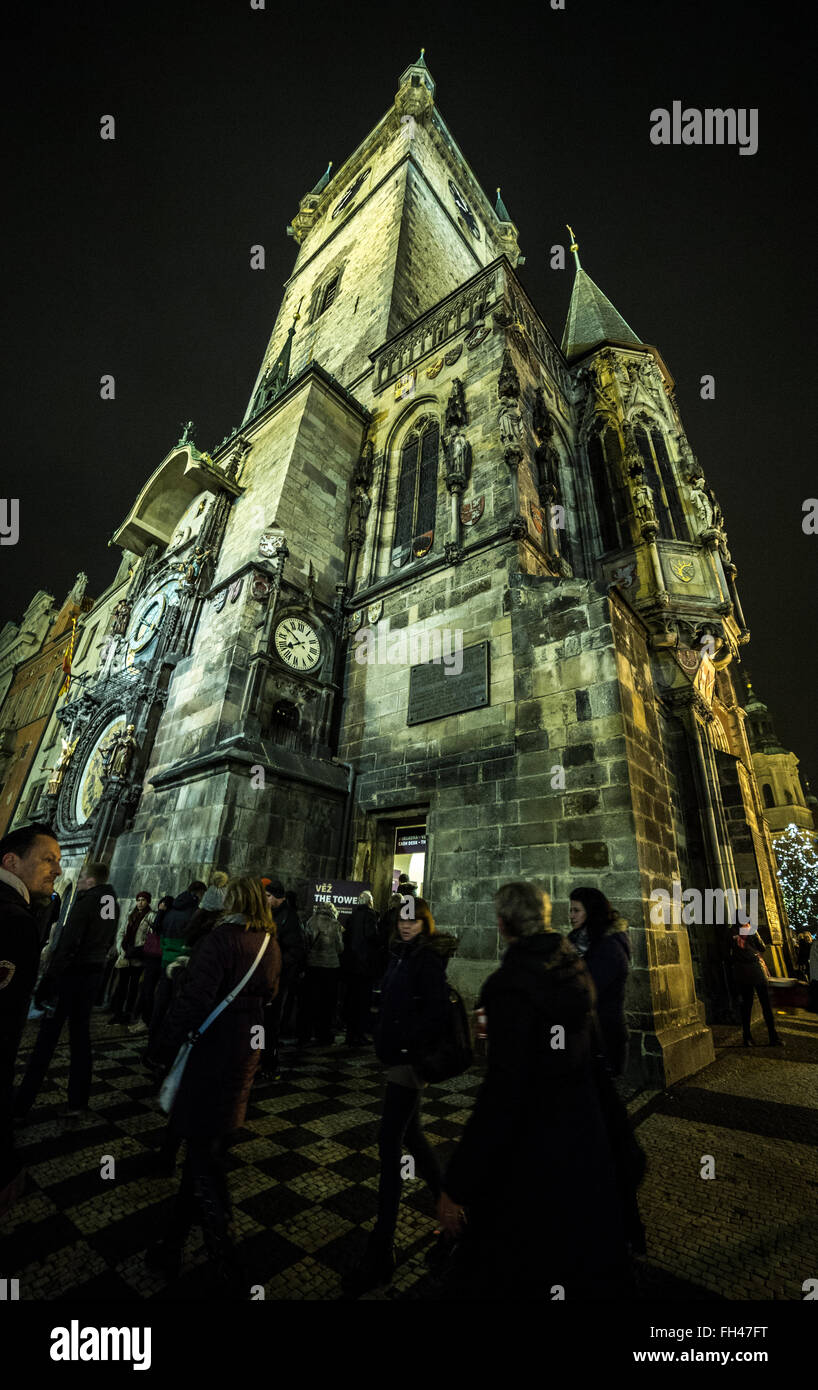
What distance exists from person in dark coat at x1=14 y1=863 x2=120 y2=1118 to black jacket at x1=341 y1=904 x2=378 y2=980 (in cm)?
331

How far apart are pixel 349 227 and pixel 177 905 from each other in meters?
30.6

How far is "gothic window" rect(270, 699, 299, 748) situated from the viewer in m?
10.6

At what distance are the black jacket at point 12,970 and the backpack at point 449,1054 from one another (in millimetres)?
1740

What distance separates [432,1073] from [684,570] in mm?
13236

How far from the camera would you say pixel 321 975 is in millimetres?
6844

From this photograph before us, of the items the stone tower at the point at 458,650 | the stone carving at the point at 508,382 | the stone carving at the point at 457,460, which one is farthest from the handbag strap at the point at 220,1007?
the stone carving at the point at 508,382

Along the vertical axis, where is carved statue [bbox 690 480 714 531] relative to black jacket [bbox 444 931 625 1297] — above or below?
above

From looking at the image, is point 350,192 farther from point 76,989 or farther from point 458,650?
point 76,989

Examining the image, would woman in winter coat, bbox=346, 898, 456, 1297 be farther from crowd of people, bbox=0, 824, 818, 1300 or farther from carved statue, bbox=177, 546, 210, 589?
carved statue, bbox=177, 546, 210, 589

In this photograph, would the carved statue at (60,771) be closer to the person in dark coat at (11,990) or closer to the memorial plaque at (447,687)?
the memorial plaque at (447,687)

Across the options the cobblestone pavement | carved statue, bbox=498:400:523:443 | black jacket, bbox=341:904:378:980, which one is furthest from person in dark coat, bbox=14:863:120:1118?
carved statue, bbox=498:400:523:443

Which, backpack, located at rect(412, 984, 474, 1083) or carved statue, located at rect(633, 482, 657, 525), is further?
carved statue, located at rect(633, 482, 657, 525)
